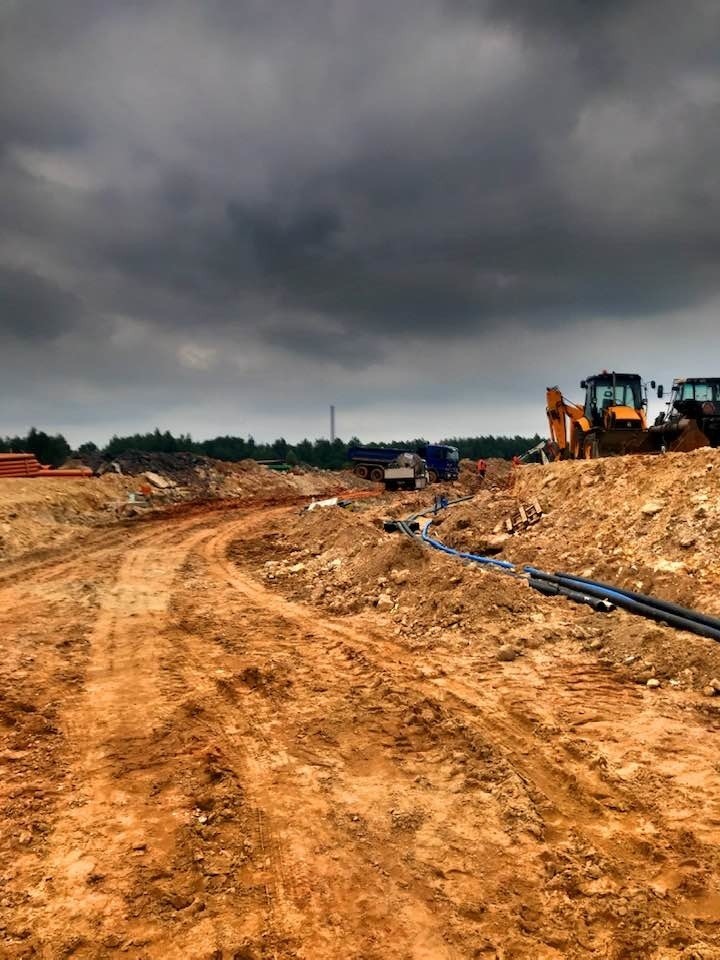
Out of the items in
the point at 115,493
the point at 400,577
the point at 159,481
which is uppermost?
the point at 159,481

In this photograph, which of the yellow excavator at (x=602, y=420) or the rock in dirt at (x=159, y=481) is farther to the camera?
the rock in dirt at (x=159, y=481)

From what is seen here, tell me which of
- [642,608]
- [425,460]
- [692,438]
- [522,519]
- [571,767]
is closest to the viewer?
[571,767]

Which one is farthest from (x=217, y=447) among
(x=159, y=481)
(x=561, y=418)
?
(x=561, y=418)

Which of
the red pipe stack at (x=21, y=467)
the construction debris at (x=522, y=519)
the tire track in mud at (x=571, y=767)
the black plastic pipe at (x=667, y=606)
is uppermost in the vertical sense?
the red pipe stack at (x=21, y=467)

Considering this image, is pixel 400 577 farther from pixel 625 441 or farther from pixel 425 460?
pixel 425 460

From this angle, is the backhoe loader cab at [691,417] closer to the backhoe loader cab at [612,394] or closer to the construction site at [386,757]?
the backhoe loader cab at [612,394]

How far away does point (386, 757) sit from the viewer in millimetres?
4680

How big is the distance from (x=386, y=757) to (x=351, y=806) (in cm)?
75

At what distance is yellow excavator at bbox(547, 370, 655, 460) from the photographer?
714 inches

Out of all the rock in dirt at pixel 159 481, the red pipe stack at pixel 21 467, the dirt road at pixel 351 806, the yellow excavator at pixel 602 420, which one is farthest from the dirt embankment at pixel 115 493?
the yellow excavator at pixel 602 420

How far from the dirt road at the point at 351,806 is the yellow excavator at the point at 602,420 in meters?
13.1

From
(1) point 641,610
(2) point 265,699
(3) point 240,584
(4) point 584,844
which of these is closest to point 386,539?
(3) point 240,584

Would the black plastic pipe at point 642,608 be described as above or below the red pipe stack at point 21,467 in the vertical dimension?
below

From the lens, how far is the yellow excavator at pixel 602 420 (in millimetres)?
18141
